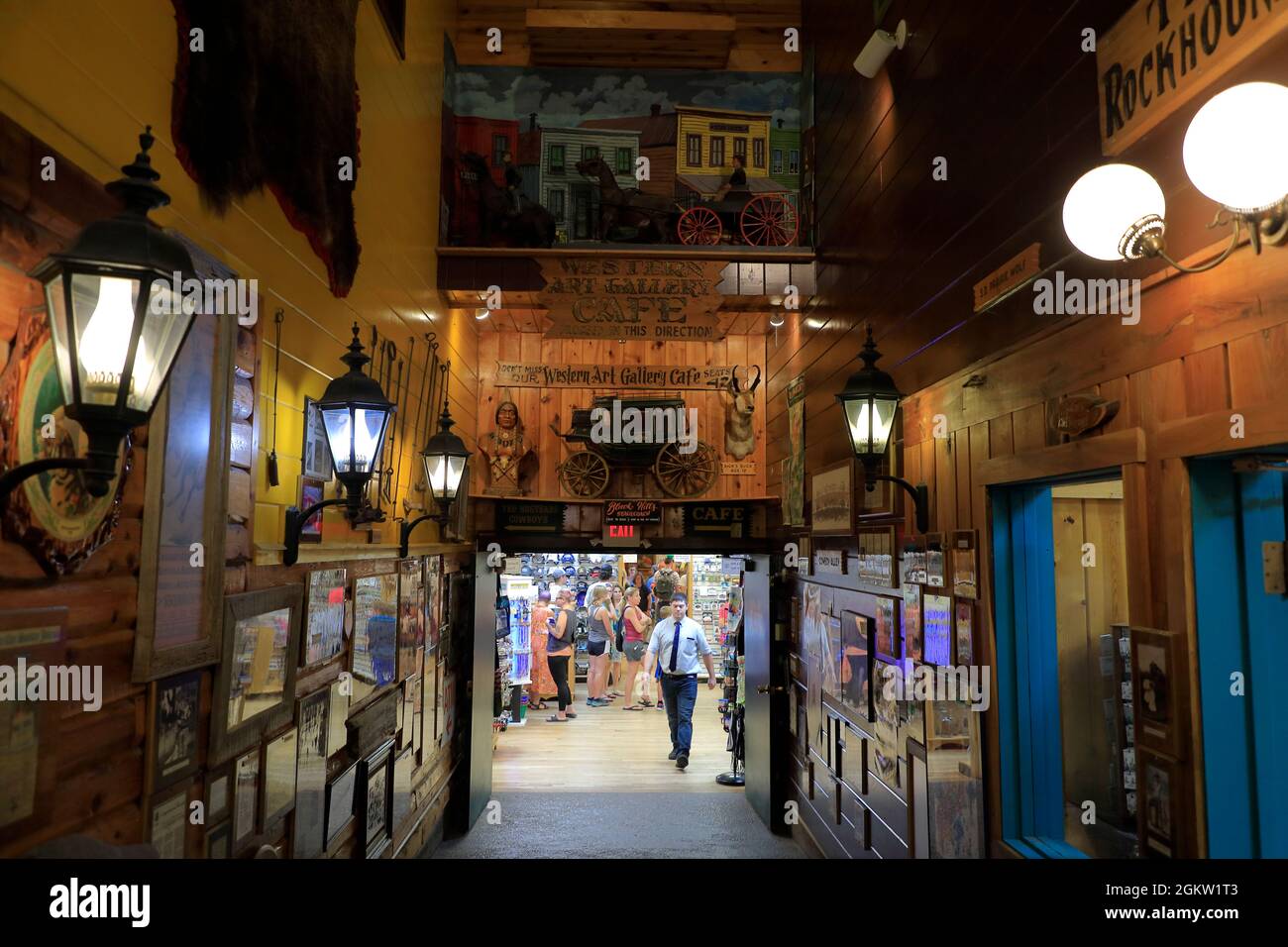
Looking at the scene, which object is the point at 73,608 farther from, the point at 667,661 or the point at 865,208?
the point at 667,661

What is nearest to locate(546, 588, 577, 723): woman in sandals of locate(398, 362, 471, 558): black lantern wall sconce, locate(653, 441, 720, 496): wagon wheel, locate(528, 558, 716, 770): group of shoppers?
locate(528, 558, 716, 770): group of shoppers

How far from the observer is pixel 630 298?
5.76m

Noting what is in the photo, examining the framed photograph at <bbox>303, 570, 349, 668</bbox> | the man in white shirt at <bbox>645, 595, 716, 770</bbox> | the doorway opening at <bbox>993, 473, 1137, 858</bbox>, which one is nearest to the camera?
the doorway opening at <bbox>993, 473, 1137, 858</bbox>

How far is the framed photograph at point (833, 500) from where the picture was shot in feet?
15.5

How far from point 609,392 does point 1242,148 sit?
6.26m

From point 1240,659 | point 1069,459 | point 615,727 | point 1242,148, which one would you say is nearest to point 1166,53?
point 1242,148

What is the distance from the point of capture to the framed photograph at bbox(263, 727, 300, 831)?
2848 mm

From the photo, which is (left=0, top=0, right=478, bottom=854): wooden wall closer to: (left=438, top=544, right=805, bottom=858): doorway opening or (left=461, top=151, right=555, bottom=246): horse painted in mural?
(left=461, top=151, right=555, bottom=246): horse painted in mural

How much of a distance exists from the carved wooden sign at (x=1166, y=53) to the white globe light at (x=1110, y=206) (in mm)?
270

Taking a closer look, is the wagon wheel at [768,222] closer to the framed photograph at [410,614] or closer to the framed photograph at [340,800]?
the framed photograph at [410,614]

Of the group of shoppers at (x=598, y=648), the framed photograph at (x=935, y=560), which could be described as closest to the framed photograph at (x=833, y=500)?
the framed photograph at (x=935, y=560)

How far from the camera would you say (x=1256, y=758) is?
6.32 feet

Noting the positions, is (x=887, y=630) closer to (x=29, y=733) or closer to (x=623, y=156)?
(x=29, y=733)

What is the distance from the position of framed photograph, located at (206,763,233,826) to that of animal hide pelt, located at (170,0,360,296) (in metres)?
1.82
